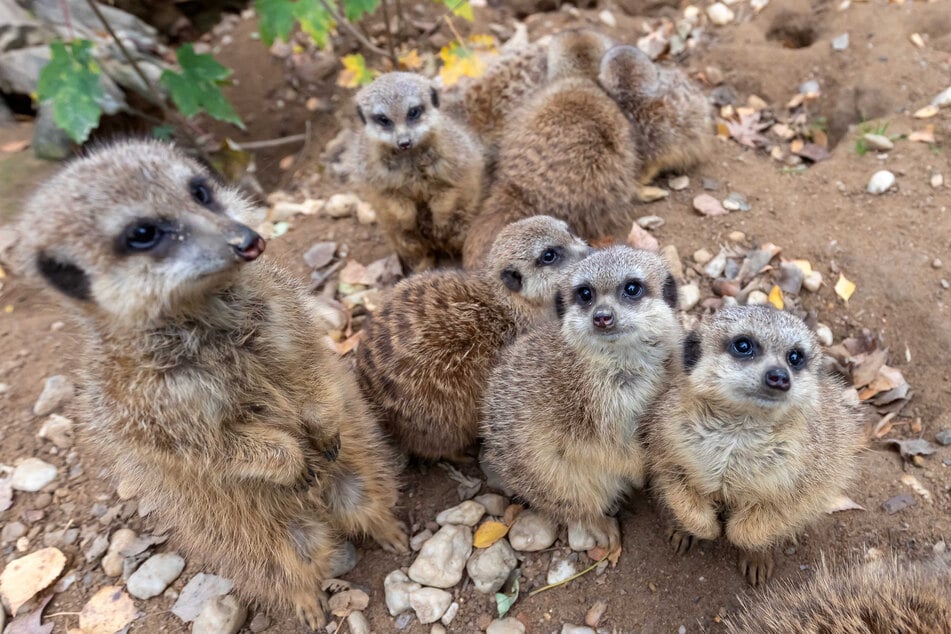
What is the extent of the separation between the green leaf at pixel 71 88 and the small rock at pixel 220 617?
2360 mm

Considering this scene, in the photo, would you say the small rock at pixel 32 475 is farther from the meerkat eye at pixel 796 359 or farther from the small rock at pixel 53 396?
the meerkat eye at pixel 796 359

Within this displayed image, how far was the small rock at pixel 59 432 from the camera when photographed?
9.35 feet

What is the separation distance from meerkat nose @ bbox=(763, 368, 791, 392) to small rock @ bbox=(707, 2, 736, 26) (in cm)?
376

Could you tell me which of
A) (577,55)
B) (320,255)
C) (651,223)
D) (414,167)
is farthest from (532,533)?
(577,55)

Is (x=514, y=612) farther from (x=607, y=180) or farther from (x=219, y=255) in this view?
(x=607, y=180)

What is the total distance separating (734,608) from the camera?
7.11ft

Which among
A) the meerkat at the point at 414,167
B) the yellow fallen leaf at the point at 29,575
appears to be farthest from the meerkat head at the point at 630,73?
the yellow fallen leaf at the point at 29,575

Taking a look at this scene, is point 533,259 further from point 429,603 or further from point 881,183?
point 881,183

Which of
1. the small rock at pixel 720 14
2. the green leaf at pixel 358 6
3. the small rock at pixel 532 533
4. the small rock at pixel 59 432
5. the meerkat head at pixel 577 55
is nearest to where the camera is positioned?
the small rock at pixel 532 533

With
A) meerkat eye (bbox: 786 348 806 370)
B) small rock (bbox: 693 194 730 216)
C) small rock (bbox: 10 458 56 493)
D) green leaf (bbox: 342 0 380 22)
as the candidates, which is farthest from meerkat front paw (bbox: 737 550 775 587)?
green leaf (bbox: 342 0 380 22)

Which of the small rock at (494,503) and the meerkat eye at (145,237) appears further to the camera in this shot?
the small rock at (494,503)

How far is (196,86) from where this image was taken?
366 centimetres

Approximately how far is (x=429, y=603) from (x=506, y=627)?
283 mm

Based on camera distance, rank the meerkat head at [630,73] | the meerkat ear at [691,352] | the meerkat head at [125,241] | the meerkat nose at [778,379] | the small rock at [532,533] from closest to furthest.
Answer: the meerkat head at [125,241]
the meerkat nose at [778,379]
the meerkat ear at [691,352]
the small rock at [532,533]
the meerkat head at [630,73]
